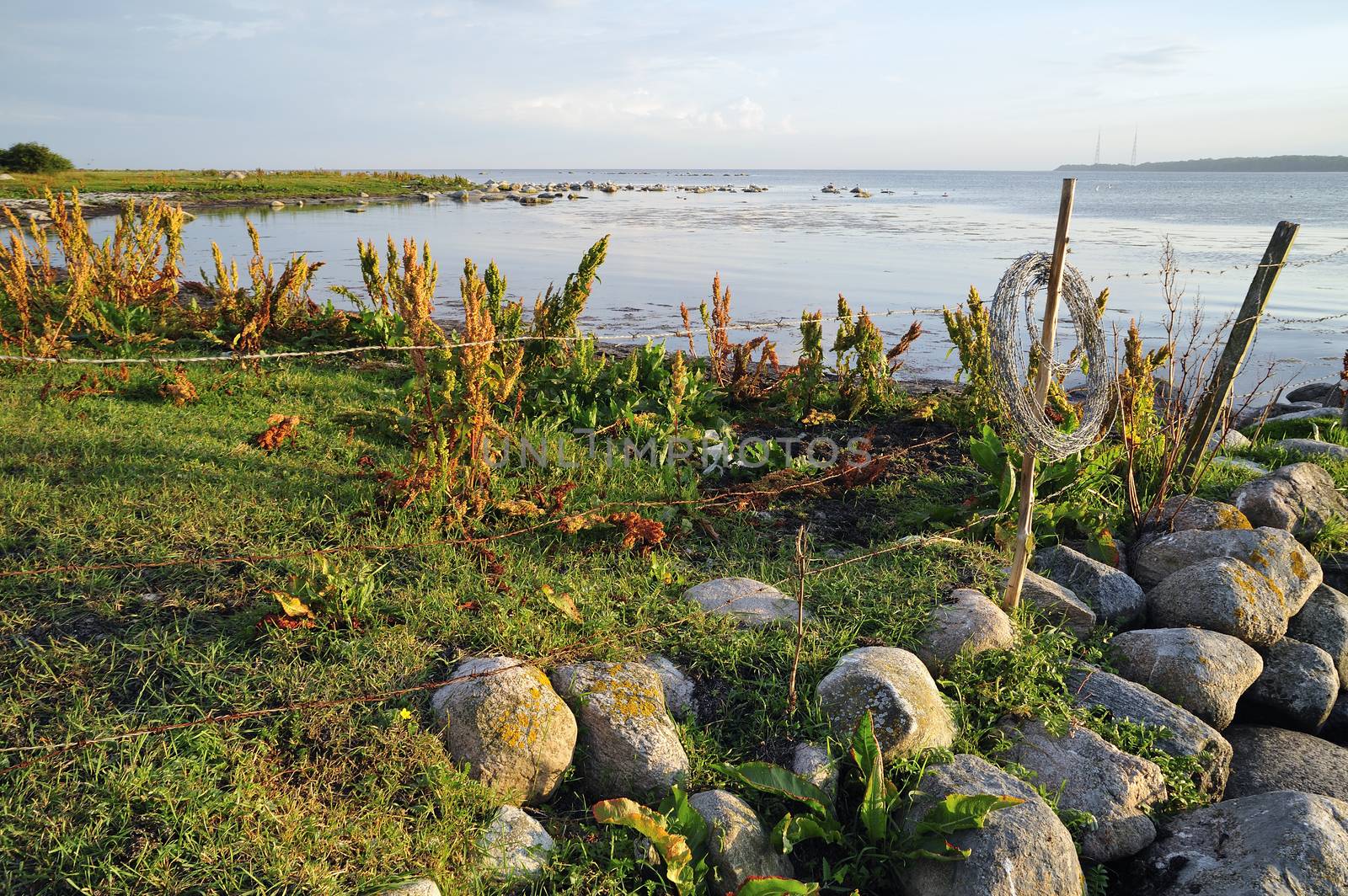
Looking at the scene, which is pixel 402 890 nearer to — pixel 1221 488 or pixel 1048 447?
pixel 1048 447

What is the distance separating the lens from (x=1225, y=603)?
14.4ft

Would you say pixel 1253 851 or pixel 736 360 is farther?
pixel 736 360

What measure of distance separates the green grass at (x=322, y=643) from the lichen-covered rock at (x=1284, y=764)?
665 mm

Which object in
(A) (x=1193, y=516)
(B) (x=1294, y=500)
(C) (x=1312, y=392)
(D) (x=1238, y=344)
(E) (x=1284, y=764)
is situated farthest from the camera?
(C) (x=1312, y=392)

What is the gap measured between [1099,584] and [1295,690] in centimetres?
102

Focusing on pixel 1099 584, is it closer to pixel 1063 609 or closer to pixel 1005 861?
pixel 1063 609

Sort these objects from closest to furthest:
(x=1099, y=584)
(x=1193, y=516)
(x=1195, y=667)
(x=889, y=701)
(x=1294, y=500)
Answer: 1. (x=889, y=701)
2. (x=1195, y=667)
3. (x=1099, y=584)
4. (x=1193, y=516)
5. (x=1294, y=500)

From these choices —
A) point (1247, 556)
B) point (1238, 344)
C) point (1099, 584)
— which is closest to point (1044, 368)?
point (1099, 584)

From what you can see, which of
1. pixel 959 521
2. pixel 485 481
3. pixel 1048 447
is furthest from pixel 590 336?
pixel 1048 447

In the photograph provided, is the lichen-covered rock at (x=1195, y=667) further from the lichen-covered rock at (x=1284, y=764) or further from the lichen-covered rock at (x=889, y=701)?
the lichen-covered rock at (x=889, y=701)

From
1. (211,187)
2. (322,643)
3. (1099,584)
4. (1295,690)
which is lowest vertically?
(1295,690)

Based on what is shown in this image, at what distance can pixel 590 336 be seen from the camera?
6.79m

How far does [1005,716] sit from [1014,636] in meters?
0.52

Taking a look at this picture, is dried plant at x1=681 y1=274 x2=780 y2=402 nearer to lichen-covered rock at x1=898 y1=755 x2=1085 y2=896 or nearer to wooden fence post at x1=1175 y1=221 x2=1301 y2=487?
wooden fence post at x1=1175 y1=221 x2=1301 y2=487
